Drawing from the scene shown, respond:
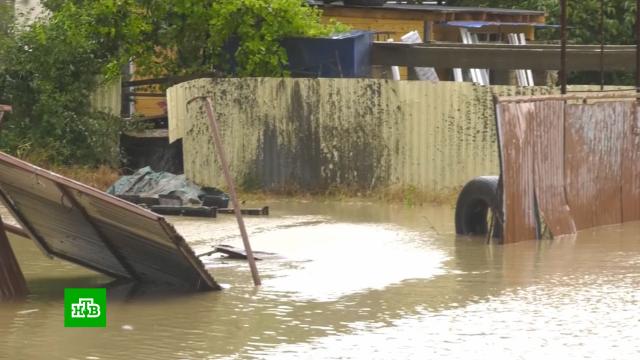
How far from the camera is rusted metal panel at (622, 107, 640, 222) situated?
17000mm

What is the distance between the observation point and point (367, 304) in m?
10.8

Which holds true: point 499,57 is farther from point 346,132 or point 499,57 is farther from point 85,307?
point 85,307

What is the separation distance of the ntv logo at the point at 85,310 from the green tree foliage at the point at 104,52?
8958 millimetres

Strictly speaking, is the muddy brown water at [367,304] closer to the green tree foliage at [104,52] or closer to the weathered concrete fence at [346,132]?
the weathered concrete fence at [346,132]

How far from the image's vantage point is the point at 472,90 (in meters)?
18.4

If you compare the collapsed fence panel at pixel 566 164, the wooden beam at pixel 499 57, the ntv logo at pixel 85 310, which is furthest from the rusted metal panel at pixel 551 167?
the ntv logo at pixel 85 310

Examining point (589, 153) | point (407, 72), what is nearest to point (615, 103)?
point (589, 153)

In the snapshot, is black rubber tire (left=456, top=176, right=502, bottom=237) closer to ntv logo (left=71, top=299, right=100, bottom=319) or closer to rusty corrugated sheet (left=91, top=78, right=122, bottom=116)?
ntv logo (left=71, top=299, right=100, bottom=319)

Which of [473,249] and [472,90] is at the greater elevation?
[472,90]

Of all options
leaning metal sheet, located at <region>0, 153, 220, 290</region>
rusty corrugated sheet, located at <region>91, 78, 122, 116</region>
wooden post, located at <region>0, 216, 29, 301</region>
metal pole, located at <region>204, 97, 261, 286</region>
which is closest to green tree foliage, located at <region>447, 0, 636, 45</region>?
rusty corrugated sheet, located at <region>91, 78, 122, 116</region>

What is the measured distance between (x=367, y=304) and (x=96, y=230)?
7.42 feet

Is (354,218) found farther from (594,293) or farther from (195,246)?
(594,293)

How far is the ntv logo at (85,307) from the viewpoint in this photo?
10.0 meters

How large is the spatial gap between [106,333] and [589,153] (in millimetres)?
8164
